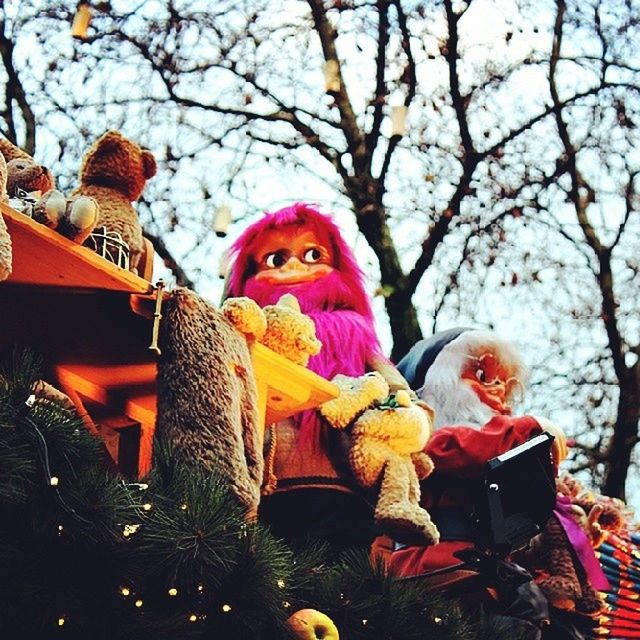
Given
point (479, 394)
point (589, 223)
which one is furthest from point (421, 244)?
point (479, 394)

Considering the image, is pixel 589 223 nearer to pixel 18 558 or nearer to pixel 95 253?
pixel 95 253

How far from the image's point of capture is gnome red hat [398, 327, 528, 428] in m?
3.39

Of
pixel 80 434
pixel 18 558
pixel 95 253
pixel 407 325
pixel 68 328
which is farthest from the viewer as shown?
pixel 407 325

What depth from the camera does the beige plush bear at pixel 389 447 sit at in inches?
95.8

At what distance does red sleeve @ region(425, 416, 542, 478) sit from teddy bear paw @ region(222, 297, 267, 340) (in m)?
0.90

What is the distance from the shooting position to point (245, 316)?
2.20m

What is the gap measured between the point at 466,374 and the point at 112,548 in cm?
212

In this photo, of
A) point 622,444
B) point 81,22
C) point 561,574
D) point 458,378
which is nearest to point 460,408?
point 458,378

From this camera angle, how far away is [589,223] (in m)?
5.90

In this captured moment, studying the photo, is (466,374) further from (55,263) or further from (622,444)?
(622,444)

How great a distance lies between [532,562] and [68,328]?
1665 millimetres

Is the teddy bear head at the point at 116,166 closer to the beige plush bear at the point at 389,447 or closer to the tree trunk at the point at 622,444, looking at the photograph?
the beige plush bear at the point at 389,447

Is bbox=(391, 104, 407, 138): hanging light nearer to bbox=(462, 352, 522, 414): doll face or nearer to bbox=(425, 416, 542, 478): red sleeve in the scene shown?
bbox=(462, 352, 522, 414): doll face

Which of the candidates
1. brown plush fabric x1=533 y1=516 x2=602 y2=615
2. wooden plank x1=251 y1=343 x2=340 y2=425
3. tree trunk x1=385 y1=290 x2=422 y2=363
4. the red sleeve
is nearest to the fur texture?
the red sleeve
